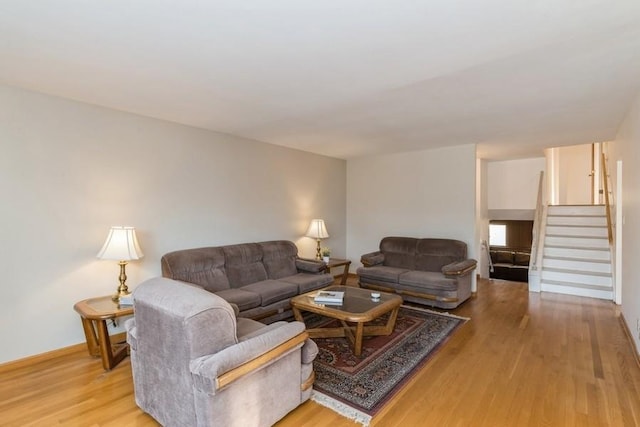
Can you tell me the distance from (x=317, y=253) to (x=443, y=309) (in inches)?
84.9

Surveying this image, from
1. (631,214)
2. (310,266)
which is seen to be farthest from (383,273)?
(631,214)

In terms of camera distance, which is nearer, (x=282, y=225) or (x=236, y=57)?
(x=236, y=57)

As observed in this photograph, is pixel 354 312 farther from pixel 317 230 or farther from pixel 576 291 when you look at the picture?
pixel 576 291

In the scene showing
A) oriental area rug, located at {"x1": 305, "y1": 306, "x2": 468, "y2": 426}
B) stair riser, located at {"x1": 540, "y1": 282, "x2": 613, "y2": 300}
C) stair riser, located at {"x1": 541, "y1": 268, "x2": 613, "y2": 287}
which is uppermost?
stair riser, located at {"x1": 541, "y1": 268, "x2": 613, "y2": 287}

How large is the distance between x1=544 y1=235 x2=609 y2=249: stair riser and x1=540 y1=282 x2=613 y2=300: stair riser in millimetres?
916

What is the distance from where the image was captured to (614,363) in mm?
2730

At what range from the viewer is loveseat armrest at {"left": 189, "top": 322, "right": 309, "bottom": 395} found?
1.55 m

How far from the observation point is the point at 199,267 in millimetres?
3631

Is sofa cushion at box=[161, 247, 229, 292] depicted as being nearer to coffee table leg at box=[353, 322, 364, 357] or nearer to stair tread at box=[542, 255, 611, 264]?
coffee table leg at box=[353, 322, 364, 357]

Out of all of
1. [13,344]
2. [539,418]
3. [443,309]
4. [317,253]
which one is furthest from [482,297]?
[13,344]

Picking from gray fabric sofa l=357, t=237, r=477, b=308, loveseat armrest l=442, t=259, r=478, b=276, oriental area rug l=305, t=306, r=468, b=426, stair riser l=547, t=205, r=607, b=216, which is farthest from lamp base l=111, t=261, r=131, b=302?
stair riser l=547, t=205, r=607, b=216

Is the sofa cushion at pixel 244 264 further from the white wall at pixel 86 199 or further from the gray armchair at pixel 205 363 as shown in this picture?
the gray armchair at pixel 205 363

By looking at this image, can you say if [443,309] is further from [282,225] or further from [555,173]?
[555,173]

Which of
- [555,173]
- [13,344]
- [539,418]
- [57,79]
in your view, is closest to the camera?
[539,418]
